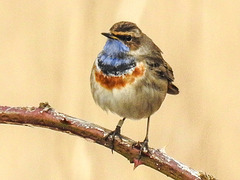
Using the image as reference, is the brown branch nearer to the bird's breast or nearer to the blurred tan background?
the bird's breast

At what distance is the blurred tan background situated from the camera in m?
2.28

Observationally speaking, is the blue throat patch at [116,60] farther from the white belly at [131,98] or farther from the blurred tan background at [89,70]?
the blurred tan background at [89,70]

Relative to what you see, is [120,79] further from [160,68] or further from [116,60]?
[160,68]

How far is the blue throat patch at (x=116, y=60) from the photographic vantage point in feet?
5.59

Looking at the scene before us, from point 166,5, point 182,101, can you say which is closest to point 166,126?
point 182,101

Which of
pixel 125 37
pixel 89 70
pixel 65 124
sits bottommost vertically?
pixel 89 70

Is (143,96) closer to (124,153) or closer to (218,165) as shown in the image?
(124,153)

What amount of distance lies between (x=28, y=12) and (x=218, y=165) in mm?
920

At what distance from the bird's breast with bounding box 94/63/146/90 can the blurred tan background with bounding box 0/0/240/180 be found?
51 centimetres

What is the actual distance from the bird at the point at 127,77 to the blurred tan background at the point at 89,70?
1.51 feet

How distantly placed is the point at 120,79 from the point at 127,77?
20mm

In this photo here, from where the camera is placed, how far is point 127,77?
1.70m

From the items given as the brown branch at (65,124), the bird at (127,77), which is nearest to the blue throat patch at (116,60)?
the bird at (127,77)

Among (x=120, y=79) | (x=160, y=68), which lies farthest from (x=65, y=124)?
(x=160, y=68)
